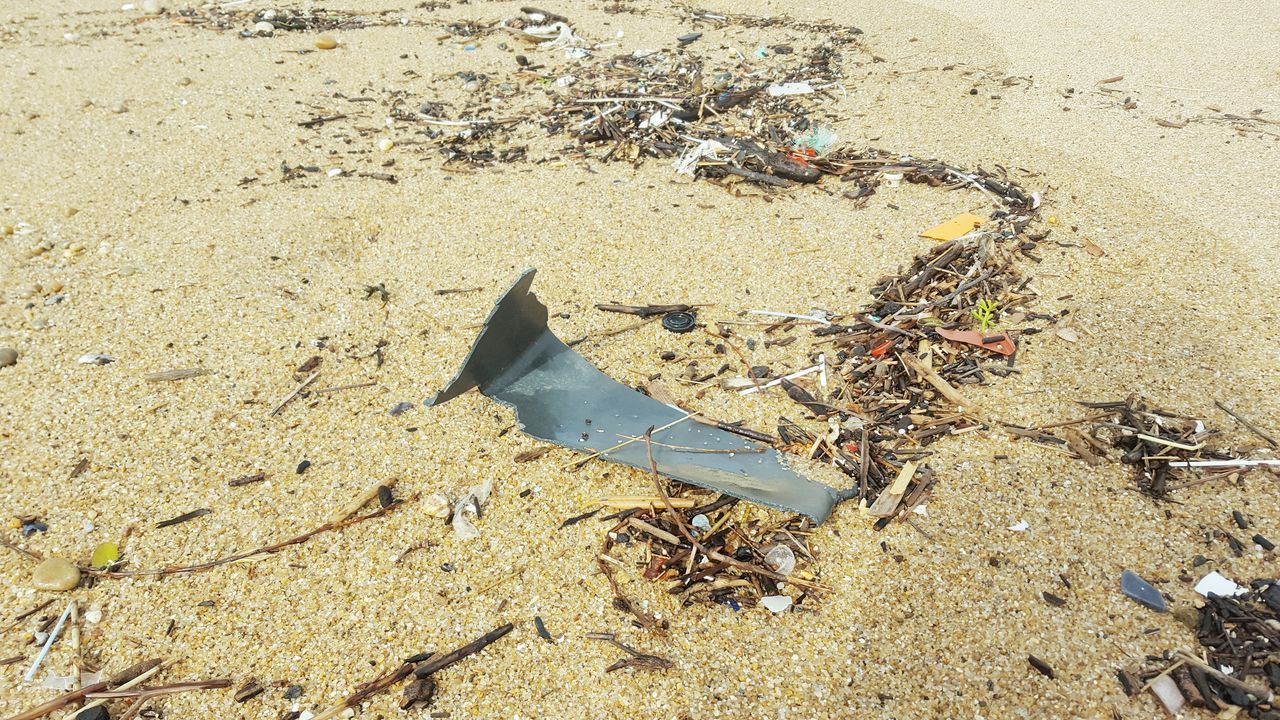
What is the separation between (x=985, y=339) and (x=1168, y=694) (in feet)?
5.43

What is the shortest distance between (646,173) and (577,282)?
1507mm

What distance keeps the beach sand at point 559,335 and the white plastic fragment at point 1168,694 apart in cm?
Result: 6

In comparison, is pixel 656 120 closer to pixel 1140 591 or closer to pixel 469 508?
pixel 469 508

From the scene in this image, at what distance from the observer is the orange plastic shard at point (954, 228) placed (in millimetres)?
3995

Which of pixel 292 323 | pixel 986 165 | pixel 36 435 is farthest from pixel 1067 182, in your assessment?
pixel 36 435

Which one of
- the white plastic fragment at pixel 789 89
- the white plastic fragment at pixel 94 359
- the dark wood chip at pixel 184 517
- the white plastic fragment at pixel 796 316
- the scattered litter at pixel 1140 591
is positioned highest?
the white plastic fragment at pixel 789 89

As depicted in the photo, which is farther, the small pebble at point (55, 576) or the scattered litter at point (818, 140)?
the scattered litter at point (818, 140)

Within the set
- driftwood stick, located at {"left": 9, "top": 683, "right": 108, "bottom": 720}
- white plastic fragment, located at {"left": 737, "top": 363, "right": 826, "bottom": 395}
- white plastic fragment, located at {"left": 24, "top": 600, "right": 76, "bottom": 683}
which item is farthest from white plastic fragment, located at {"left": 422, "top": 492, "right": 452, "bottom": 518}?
white plastic fragment, located at {"left": 737, "top": 363, "right": 826, "bottom": 395}

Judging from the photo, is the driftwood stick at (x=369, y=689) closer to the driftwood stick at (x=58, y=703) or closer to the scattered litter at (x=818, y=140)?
the driftwood stick at (x=58, y=703)

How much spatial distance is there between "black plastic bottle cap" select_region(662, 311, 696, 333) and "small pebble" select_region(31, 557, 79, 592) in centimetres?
267

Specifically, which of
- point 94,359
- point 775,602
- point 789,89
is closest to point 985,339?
point 775,602

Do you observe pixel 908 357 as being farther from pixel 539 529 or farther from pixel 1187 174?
pixel 1187 174

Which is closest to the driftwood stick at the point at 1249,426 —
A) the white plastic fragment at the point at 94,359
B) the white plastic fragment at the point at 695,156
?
the white plastic fragment at the point at 695,156

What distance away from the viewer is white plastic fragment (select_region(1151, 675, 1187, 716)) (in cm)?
191
